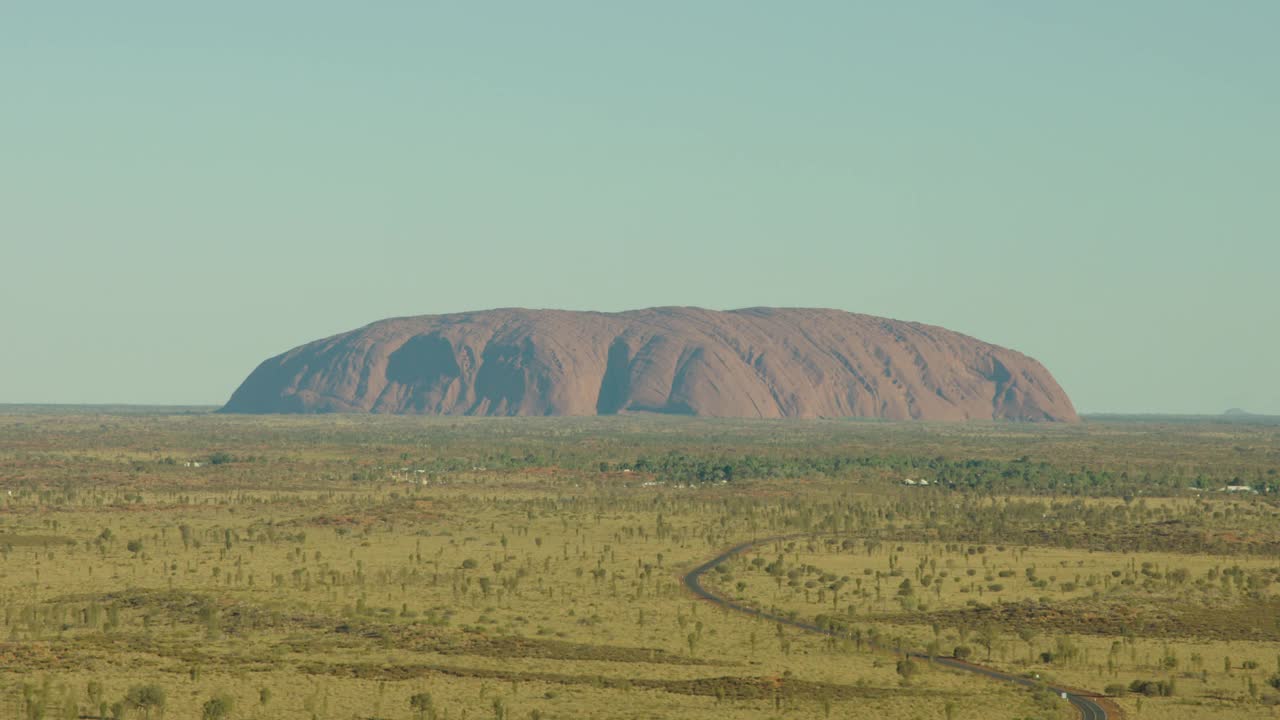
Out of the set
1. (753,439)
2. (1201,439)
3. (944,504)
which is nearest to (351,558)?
(944,504)

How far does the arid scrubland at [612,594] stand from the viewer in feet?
117

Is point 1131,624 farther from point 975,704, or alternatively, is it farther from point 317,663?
point 317,663

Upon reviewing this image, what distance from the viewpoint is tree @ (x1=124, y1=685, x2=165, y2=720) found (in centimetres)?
3268

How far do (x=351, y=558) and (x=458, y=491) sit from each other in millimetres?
35096

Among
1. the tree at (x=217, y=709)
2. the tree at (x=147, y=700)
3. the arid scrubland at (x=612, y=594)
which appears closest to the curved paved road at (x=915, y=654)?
the arid scrubland at (x=612, y=594)

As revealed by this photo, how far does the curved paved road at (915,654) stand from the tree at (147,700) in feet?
60.2

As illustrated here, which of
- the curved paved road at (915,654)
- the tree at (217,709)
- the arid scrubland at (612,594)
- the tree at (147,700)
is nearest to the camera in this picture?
the tree at (217,709)

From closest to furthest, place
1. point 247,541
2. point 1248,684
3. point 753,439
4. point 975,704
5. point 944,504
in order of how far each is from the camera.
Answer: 1. point 975,704
2. point 1248,684
3. point 247,541
4. point 944,504
5. point 753,439

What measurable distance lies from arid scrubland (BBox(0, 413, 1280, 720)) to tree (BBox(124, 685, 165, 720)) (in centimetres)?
8

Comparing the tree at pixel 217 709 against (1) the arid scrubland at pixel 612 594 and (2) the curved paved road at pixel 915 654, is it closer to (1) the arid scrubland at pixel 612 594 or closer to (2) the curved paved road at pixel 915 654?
(1) the arid scrubland at pixel 612 594

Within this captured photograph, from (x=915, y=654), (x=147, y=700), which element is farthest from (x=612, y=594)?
(x=147, y=700)

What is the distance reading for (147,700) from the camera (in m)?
32.8

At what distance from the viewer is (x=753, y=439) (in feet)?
581

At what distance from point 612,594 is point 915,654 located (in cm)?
1236
